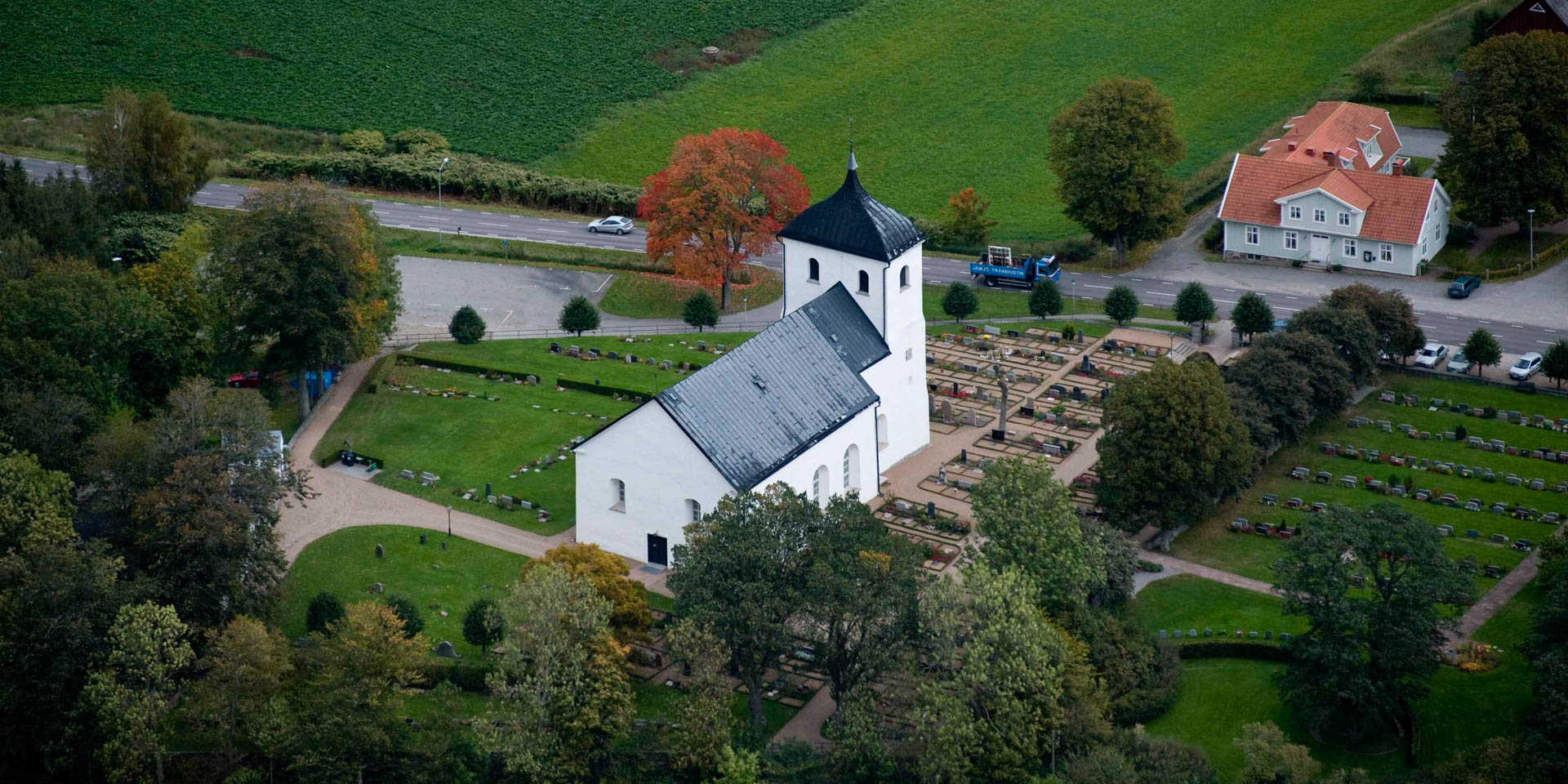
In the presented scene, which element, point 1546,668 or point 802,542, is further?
point 802,542

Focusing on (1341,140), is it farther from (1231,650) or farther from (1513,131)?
(1231,650)

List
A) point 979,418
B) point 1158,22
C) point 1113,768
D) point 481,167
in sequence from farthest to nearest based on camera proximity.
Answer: point 1158,22 < point 481,167 < point 979,418 < point 1113,768

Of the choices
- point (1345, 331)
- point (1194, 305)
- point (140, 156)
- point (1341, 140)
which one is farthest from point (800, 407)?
point (1341, 140)

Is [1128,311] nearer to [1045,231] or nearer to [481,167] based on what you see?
[1045,231]

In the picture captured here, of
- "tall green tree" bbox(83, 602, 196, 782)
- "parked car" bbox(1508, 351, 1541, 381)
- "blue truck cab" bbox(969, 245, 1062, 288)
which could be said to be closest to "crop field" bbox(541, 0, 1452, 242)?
"blue truck cab" bbox(969, 245, 1062, 288)

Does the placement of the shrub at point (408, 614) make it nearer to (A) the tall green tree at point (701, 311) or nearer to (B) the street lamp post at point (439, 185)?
(A) the tall green tree at point (701, 311)

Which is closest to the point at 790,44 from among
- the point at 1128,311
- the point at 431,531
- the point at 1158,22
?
the point at 1158,22

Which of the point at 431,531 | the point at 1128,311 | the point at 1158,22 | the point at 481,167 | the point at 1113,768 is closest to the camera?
the point at 1113,768
